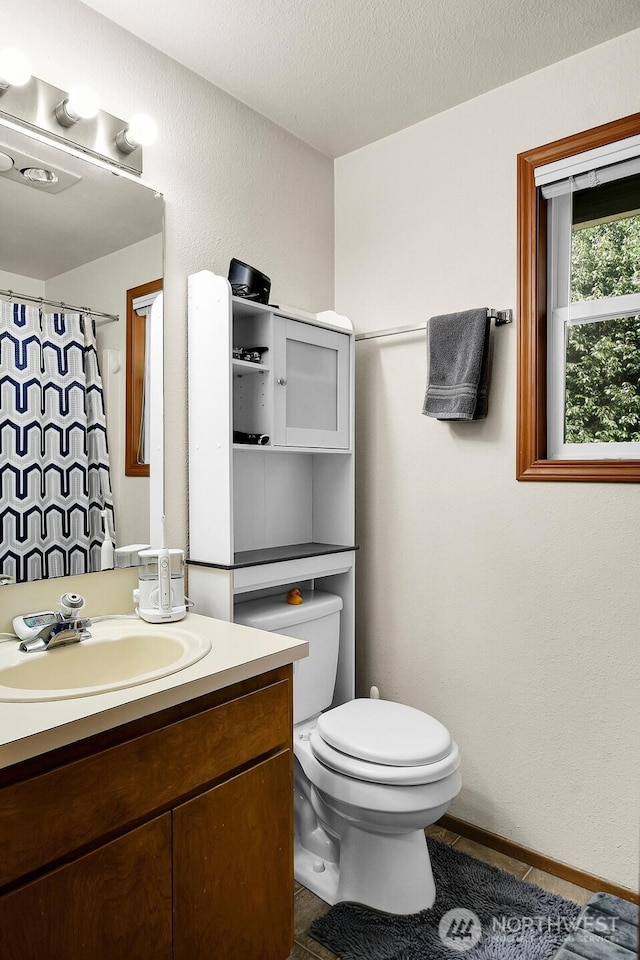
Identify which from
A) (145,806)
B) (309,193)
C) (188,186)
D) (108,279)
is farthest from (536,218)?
(145,806)

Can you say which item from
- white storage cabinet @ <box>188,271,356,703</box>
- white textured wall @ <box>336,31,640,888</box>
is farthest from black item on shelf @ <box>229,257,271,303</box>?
white textured wall @ <box>336,31,640,888</box>

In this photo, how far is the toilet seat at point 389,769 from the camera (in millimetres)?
1570

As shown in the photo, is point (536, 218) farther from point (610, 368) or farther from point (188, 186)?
point (188, 186)

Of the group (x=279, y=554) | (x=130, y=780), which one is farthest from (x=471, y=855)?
(x=130, y=780)

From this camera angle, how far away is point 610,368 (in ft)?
6.23

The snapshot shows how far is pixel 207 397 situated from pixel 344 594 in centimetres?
88

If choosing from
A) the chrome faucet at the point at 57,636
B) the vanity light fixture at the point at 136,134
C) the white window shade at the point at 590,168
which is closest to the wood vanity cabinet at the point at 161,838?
the chrome faucet at the point at 57,636

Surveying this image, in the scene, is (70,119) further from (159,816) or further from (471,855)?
(471,855)

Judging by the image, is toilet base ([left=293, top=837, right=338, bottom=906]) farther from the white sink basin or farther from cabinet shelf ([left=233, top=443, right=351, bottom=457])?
cabinet shelf ([left=233, top=443, right=351, bottom=457])

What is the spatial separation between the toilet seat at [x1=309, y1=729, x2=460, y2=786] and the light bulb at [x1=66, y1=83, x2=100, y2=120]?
1821mm

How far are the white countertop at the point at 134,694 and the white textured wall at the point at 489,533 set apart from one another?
0.86m

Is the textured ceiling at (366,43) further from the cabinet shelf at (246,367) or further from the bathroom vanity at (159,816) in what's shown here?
the bathroom vanity at (159,816)

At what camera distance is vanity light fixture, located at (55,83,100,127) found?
5.19 feet

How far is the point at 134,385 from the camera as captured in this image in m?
1.77
